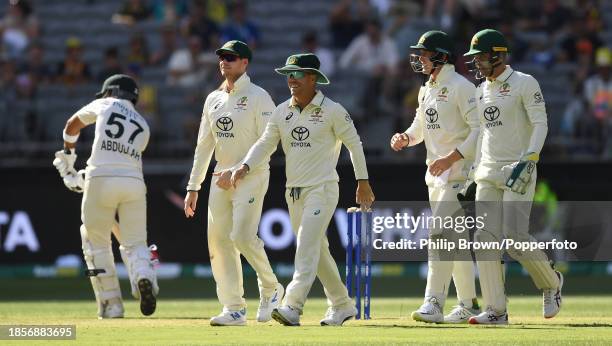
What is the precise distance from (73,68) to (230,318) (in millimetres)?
10005

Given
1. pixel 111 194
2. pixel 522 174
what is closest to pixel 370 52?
pixel 111 194

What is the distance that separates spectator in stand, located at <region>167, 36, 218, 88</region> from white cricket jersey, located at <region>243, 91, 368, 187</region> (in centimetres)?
928

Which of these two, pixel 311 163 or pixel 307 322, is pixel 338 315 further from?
pixel 311 163

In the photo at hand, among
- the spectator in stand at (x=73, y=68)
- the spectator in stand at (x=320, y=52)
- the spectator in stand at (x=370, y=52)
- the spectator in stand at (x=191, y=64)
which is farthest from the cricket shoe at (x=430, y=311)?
the spectator in stand at (x=73, y=68)

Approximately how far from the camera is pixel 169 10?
22.1 metres

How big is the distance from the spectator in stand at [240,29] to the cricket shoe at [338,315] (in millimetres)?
10450

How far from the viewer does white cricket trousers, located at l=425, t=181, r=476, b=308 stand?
11.0m

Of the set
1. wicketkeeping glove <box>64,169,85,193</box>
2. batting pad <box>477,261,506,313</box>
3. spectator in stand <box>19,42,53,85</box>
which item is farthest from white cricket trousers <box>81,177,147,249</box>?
spectator in stand <box>19,42,53,85</box>

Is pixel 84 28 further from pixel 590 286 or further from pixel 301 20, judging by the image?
pixel 590 286

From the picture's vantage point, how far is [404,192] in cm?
1817

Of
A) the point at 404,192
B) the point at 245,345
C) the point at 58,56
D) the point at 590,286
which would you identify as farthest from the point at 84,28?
the point at 245,345

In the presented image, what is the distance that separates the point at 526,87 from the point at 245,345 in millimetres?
3141

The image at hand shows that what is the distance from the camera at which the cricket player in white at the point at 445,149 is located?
11.0 metres

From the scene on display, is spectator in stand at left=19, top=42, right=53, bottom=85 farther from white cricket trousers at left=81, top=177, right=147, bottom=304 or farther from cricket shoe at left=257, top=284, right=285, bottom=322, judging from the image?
cricket shoe at left=257, top=284, right=285, bottom=322
